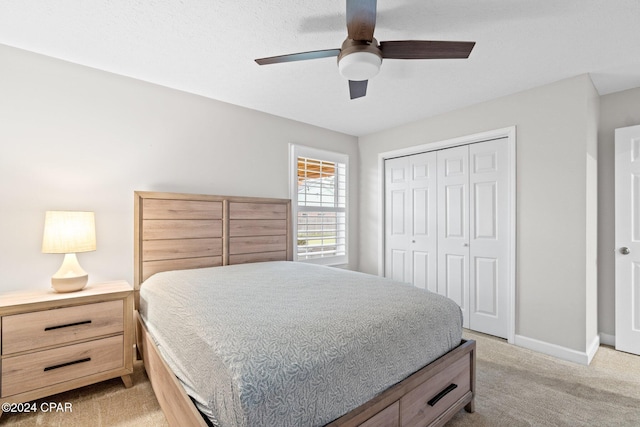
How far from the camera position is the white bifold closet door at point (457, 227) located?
10.1 feet

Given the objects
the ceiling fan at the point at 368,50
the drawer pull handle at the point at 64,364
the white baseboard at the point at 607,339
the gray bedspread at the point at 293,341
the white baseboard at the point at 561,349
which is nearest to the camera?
the gray bedspread at the point at 293,341

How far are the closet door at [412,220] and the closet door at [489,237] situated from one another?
0.46m

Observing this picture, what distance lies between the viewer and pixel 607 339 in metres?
2.86

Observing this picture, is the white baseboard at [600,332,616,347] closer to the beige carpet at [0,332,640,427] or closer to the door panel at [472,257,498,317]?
the beige carpet at [0,332,640,427]

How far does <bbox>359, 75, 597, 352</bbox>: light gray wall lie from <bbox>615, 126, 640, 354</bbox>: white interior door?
0.80 ft

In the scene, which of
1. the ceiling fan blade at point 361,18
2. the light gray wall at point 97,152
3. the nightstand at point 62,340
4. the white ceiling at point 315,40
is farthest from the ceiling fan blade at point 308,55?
the nightstand at point 62,340

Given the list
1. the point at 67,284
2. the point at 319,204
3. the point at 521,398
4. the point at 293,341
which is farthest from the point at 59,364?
the point at 521,398

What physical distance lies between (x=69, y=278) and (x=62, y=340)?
1.33 ft

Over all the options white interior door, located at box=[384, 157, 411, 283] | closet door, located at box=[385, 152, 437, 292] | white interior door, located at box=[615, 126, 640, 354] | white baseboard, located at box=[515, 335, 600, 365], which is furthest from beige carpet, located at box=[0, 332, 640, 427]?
white interior door, located at box=[384, 157, 411, 283]

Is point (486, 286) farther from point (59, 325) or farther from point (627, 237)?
point (59, 325)

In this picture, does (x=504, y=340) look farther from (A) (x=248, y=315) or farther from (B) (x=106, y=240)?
(B) (x=106, y=240)

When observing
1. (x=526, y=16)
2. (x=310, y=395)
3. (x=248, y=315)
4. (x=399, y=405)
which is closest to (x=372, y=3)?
(x=526, y=16)

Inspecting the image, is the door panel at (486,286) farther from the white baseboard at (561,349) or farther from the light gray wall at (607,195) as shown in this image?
the light gray wall at (607,195)

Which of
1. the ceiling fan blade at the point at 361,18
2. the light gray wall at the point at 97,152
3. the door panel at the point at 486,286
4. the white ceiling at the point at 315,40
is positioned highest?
the white ceiling at the point at 315,40
